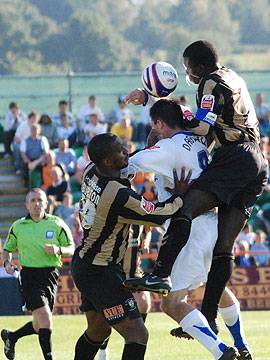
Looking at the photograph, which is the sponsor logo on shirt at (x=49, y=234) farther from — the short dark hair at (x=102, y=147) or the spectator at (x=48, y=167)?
the spectator at (x=48, y=167)

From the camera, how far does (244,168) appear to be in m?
11.2

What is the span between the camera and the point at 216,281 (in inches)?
445

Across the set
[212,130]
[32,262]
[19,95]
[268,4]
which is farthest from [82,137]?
[268,4]

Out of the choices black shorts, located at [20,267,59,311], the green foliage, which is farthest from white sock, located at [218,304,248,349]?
the green foliage

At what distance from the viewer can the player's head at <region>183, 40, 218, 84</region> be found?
11273 mm

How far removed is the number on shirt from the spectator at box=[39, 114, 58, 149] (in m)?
14.7

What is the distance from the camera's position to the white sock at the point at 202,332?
1092 centimetres

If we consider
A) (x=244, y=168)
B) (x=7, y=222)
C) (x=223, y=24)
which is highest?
(x=223, y=24)

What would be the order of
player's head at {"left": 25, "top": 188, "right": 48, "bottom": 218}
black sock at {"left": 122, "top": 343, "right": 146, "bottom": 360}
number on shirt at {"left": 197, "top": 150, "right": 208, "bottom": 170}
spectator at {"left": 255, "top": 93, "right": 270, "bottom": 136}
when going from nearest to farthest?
black sock at {"left": 122, "top": 343, "right": 146, "bottom": 360} → number on shirt at {"left": 197, "top": 150, "right": 208, "bottom": 170} → player's head at {"left": 25, "top": 188, "right": 48, "bottom": 218} → spectator at {"left": 255, "top": 93, "right": 270, "bottom": 136}

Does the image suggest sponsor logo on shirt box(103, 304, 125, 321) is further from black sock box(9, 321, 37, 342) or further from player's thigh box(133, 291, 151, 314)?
black sock box(9, 321, 37, 342)

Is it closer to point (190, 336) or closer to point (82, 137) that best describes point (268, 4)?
point (82, 137)

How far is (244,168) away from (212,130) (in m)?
0.45

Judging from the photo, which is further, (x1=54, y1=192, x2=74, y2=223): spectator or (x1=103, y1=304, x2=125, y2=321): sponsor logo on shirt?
A: (x1=54, y1=192, x2=74, y2=223): spectator

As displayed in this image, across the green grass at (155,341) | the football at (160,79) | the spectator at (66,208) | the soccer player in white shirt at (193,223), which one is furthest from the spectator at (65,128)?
the soccer player in white shirt at (193,223)
